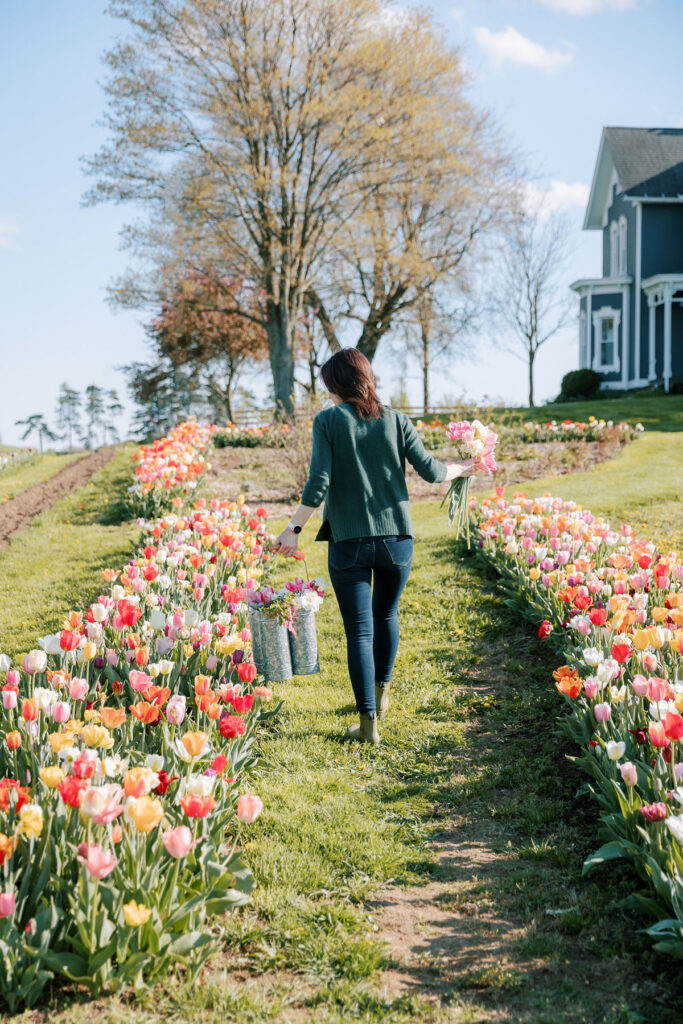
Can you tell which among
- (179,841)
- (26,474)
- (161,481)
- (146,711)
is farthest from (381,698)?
(26,474)

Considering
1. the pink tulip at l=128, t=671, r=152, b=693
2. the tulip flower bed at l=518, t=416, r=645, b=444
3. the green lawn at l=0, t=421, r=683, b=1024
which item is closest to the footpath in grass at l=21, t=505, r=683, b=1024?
the green lawn at l=0, t=421, r=683, b=1024

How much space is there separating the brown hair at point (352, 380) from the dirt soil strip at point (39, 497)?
688 centimetres

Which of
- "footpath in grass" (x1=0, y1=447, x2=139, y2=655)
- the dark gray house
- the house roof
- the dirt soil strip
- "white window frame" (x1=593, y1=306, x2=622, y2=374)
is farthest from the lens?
"white window frame" (x1=593, y1=306, x2=622, y2=374)

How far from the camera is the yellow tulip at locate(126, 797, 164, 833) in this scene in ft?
7.50

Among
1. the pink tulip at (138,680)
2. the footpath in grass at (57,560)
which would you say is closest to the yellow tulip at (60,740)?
the pink tulip at (138,680)

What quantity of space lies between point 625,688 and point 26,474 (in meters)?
15.6

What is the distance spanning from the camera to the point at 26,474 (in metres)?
16.9

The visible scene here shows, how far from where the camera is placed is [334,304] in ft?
88.9

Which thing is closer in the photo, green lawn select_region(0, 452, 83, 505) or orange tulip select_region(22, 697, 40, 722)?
orange tulip select_region(22, 697, 40, 722)

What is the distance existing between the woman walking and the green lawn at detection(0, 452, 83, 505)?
10.3 meters

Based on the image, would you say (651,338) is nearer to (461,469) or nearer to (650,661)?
(461,469)

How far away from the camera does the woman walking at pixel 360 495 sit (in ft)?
13.0

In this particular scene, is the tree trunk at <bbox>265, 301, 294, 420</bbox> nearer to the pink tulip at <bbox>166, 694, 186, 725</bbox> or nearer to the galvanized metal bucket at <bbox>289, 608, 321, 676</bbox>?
the galvanized metal bucket at <bbox>289, 608, 321, 676</bbox>

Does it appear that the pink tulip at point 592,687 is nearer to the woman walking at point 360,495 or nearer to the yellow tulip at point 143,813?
the woman walking at point 360,495
